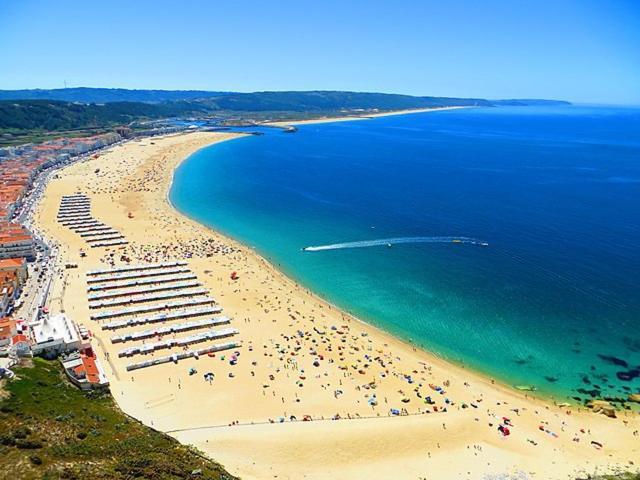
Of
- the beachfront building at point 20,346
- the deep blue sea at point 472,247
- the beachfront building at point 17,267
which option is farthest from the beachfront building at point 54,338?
the deep blue sea at point 472,247

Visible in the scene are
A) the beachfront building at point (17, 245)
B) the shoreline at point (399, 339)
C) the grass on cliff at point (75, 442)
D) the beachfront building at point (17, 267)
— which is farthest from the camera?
the beachfront building at point (17, 245)

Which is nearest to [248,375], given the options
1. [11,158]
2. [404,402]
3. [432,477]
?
[404,402]

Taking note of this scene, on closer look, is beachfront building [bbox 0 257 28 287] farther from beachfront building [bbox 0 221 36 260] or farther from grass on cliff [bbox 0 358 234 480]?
grass on cliff [bbox 0 358 234 480]

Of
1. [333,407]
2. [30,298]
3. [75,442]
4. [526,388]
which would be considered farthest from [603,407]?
[30,298]

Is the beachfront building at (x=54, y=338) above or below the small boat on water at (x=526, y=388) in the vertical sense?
above

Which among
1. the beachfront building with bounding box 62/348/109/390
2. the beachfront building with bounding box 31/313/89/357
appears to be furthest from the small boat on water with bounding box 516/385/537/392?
the beachfront building with bounding box 31/313/89/357

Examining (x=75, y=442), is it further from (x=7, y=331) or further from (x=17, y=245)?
(x=17, y=245)

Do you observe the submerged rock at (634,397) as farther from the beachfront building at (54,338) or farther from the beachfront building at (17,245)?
the beachfront building at (17,245)
